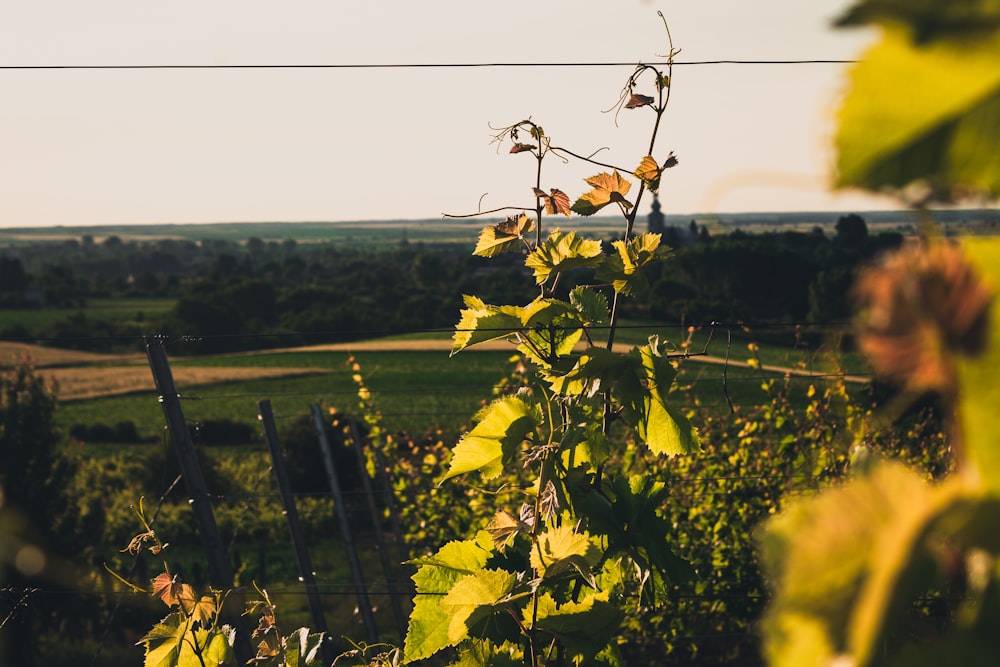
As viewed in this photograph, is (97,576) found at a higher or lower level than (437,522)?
lower

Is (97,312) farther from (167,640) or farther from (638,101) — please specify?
(638,101)

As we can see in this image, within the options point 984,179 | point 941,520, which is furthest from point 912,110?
point 941,520

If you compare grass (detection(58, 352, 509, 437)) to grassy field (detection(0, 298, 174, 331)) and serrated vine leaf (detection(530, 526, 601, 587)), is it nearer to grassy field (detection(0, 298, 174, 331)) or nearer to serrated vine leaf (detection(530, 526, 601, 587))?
grassy field (detection(0, 298, 174, 331))

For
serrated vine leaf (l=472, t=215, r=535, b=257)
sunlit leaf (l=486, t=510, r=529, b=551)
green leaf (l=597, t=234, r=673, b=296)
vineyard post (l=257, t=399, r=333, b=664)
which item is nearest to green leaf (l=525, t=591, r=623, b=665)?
sunlit leaf (l=486, t=510, r=529, b=551)

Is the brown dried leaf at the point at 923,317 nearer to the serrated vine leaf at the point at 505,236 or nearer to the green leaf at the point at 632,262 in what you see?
the green leaf at the point at 632,262

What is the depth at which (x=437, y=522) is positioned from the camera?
19.1 ft

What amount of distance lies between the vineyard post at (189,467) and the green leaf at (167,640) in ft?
5.62

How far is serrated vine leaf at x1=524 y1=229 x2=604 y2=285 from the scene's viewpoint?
171cm

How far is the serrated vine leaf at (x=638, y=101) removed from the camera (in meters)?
1.86

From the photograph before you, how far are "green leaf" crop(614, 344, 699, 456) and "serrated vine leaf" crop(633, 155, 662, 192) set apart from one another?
34cm

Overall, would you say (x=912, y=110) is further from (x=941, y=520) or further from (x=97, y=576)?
(x=97, y=576)

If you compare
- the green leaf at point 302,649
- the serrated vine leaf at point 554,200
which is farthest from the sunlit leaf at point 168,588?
the serrated vine leaf at point 554,200

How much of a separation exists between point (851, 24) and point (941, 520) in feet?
0.61

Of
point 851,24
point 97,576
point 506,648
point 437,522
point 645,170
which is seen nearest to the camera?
point 851,24
